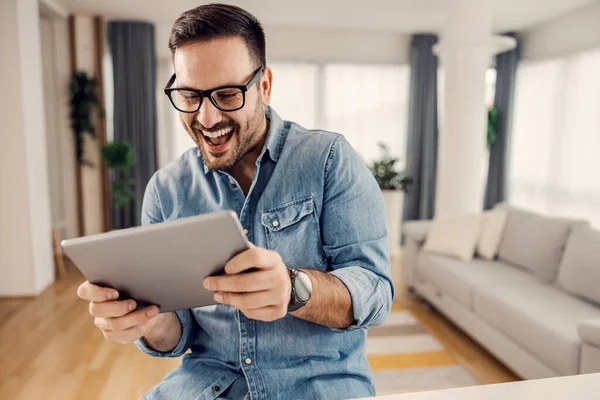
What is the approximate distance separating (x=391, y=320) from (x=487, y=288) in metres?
0.79

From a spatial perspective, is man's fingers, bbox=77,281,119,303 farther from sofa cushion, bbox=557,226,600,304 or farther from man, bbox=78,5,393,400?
sofa cushion, bbox=557,226,600,304

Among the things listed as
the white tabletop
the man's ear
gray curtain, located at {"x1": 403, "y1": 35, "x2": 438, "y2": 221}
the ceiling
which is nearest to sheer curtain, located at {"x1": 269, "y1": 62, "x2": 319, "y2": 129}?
the ceiling

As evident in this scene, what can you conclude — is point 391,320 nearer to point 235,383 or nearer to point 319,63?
point 235,383

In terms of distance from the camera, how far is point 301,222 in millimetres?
970

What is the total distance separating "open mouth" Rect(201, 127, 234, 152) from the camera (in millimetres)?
940

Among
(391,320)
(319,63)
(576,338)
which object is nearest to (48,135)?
(319,63)

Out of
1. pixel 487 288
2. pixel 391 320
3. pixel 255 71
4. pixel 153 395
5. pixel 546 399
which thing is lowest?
A: pixel 391 320

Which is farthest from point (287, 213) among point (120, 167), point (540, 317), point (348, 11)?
point (348, 11)

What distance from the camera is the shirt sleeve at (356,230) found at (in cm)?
92

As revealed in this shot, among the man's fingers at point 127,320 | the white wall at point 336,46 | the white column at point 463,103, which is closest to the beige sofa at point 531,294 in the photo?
the white column at point 463,103

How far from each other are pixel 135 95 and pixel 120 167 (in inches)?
35.1

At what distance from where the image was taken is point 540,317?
84.8 inches

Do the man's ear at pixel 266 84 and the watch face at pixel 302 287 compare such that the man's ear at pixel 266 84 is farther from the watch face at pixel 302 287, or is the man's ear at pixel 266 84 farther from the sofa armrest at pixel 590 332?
the sofa armrest at pixel 590 332

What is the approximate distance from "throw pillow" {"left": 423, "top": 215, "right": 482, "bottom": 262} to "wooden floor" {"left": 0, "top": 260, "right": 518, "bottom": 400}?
1.56ft
